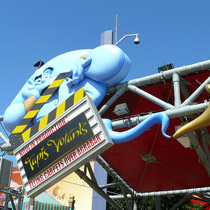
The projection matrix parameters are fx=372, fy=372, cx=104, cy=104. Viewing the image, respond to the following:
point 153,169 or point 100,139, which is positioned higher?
point 153,169

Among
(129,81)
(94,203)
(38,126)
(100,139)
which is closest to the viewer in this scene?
(100,139)

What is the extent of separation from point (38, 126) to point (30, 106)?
6.43ft

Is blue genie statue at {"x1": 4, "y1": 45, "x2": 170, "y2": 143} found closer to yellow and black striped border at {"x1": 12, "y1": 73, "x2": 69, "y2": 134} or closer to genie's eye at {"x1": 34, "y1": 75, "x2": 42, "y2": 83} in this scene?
genie's eye at {"x1": 34, "y1": 75, "x2": 42, "y2": 83}

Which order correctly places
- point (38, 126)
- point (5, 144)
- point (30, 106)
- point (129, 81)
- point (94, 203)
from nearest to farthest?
1. point (38, 126)
2. point (129, 81)
3. point (30, 106)
4. point (5, 144)
5. point (94, 203)

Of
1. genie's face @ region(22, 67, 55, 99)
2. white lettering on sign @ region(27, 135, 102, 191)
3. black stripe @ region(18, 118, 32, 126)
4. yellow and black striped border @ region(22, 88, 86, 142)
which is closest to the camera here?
white lettering on sign @ region(27, 135, 102, 191)

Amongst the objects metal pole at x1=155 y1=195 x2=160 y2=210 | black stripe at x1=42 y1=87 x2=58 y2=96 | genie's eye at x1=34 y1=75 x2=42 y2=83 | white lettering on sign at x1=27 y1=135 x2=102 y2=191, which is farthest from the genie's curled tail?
metal pole at x1=155 y1=195 x2=160 y2=210

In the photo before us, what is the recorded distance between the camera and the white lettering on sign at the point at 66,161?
26.2 ft

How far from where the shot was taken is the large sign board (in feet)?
26.3

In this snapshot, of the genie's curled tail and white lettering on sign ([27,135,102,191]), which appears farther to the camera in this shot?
white lettering on sign ([27,135,102,191])

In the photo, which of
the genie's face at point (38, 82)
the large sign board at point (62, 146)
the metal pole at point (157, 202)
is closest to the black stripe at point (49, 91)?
the genie's face at point (38, 82)

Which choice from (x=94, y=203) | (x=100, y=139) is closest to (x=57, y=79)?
(x=100, y=139)

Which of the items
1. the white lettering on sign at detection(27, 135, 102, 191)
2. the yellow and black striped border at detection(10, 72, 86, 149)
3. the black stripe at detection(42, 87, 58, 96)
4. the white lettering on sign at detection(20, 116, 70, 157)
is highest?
the black stripe at detection(42, 87, 58, 96)

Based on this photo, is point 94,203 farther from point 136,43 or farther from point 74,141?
point 74,141

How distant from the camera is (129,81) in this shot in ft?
34.8
